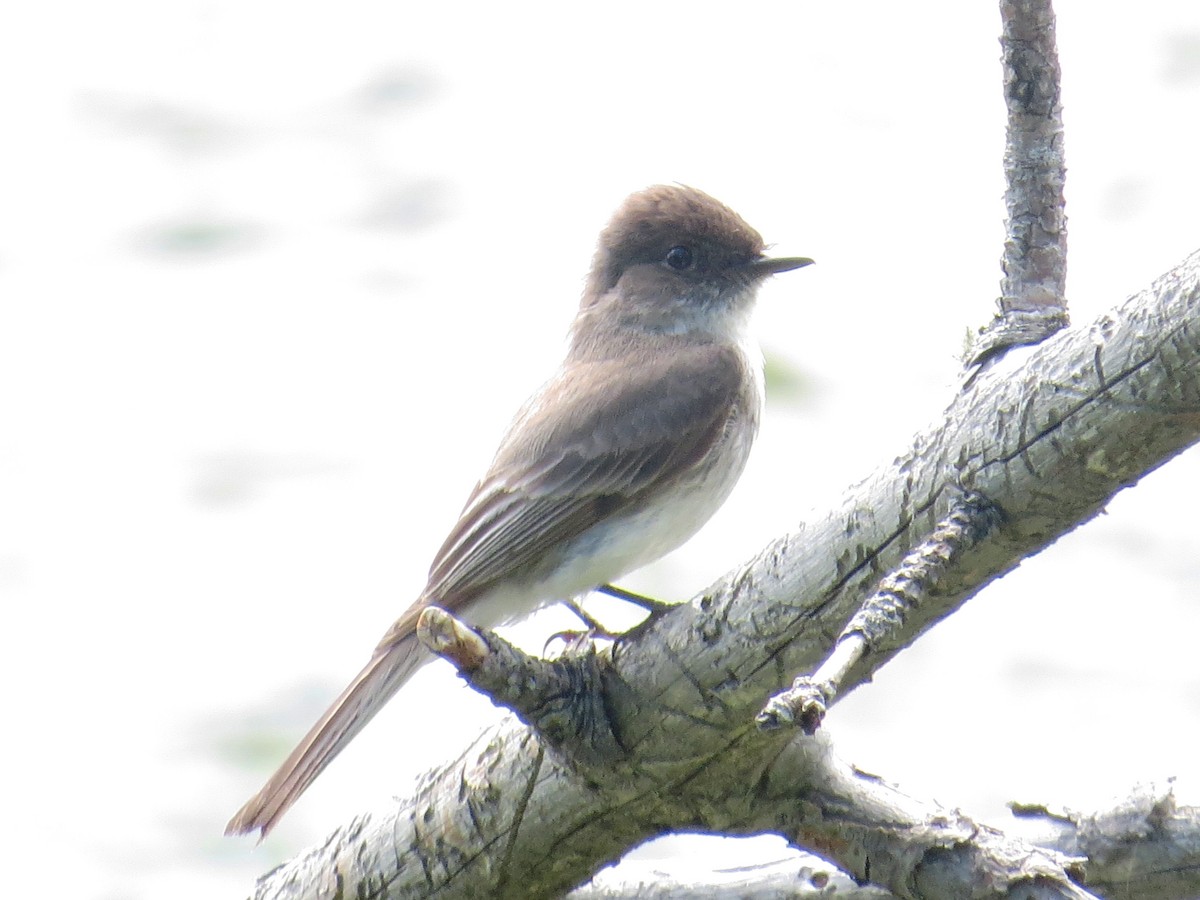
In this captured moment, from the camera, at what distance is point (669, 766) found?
248 centimetres

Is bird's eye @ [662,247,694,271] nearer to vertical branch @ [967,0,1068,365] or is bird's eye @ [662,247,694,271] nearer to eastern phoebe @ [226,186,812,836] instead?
eastern phoebe @ [226,186,812,836]

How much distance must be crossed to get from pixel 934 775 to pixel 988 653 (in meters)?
0.51

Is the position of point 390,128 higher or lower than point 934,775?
higher

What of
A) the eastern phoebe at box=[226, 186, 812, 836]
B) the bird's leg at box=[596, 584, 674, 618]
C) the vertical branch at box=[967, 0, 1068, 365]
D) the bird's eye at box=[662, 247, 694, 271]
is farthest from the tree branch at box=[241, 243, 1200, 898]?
the bird's eye at box=[662, 247, 694, 271]

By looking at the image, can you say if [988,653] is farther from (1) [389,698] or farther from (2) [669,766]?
(2) [669,766]


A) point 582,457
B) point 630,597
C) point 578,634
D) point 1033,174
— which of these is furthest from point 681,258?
point 1033,174

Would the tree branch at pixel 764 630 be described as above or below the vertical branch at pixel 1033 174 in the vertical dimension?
below

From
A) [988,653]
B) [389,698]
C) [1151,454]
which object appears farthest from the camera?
[988,653]

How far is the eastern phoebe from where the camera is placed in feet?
10.7

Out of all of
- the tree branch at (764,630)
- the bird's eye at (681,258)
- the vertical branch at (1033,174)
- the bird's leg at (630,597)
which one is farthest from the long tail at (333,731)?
the bird's eye at (681,258)

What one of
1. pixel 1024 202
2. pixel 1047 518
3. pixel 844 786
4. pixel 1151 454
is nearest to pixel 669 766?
pixel 844 786

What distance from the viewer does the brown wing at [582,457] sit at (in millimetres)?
3510

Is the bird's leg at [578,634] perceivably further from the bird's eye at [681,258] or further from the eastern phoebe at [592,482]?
the bird's eye at [681,258]

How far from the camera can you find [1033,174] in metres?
2.81
